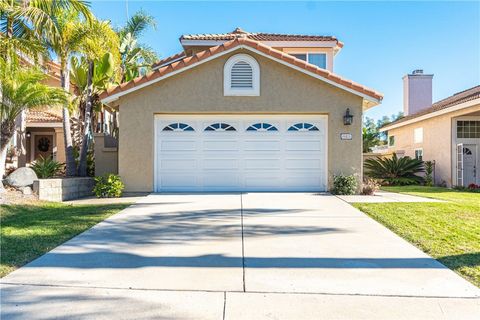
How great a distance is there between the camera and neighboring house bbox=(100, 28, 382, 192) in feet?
37.6

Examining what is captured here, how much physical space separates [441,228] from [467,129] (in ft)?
41.6

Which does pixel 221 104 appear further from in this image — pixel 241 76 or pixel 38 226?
pixel 38 226

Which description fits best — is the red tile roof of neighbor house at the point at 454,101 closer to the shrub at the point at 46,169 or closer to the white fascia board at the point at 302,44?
the white fascia board at the point at 302,44

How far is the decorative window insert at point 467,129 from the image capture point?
16812 millimetres

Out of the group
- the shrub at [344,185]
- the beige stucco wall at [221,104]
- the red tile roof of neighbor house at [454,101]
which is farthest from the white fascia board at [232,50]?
the red tile roof of neighbor house at [454,101]

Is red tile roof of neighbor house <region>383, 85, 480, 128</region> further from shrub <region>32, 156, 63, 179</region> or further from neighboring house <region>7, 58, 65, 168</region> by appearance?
neighboring house <region>7, 58, 65, 168</region>

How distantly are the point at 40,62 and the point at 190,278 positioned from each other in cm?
1071

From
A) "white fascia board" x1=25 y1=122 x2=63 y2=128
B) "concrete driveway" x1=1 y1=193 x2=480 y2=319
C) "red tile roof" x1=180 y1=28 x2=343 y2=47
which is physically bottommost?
"concrete driveway" x1=1 y1=193 x2=480 y2=319

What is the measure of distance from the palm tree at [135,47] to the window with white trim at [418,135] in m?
14.5

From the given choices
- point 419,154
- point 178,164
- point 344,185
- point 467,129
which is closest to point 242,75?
point 178,164

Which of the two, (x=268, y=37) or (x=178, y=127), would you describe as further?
(x=268, y=37)

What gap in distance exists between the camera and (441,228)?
6562mm

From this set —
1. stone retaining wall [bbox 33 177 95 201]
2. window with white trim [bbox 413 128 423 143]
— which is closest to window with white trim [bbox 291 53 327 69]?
window with white trim [bbox 413 128 423 143]

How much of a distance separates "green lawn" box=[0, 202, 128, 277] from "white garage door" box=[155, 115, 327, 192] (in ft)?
10.5
